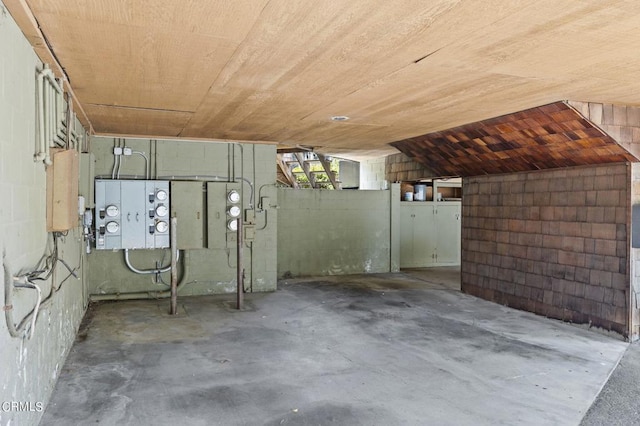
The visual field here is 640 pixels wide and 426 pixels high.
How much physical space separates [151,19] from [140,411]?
237 cm

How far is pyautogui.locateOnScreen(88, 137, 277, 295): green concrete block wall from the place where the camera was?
20.6 ft

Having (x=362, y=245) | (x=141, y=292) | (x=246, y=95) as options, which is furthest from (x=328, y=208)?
(x=246, y=95)

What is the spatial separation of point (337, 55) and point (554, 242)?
3.72 metres

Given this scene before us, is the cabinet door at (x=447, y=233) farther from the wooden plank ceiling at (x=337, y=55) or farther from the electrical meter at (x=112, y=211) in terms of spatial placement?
the electrical meter at (x=112, y=211)

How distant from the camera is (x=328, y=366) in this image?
384 cm

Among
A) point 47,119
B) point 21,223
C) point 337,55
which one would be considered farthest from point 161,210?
point 337,55

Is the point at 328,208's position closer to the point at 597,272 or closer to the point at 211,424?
the point at 597,272

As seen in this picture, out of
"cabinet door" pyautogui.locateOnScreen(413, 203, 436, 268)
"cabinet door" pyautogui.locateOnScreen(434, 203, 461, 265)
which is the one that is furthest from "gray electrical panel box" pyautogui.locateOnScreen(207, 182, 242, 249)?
"cabinet door" pyautogui.locateOnScreen(434, 203, 461, 265)

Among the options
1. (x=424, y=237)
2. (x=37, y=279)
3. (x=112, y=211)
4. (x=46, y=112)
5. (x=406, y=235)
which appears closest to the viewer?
(x=37, y=279)

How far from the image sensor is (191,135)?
6363mm

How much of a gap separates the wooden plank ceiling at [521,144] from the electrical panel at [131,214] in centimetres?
355

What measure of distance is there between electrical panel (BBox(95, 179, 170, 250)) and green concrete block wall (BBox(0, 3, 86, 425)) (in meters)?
2.74

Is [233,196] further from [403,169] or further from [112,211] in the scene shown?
[403,169]

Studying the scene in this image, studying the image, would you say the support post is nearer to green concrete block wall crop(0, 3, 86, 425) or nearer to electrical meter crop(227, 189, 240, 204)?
electrical meter crop(227, 189, 240, 204)
